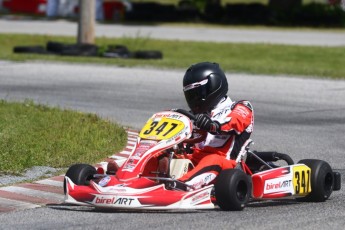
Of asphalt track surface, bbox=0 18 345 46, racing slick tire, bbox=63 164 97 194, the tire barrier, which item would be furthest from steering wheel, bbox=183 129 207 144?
asphalt track surface, bbox=0 18 345 46

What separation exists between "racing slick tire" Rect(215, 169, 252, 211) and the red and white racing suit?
→ 0.74ft

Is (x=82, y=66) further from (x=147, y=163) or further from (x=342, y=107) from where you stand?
(x=147, y=163)

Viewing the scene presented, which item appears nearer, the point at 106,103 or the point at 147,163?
the point at 147,163

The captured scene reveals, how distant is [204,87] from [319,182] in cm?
108

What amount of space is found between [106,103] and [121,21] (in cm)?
1993

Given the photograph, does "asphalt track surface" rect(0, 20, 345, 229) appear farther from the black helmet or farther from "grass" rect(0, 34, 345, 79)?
"grass" rect(0, 34, 345, 79)

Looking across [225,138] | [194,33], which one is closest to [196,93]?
[225,138]

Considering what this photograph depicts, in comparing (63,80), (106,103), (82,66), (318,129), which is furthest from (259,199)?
(82,66)

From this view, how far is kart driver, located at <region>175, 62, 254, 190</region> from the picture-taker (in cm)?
730

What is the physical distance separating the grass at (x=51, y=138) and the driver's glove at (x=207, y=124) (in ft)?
6.28

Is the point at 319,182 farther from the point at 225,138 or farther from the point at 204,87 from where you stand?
the point at 204,87

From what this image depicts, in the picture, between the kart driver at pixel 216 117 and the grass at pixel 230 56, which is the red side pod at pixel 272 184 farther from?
the grass at pixel 230 56

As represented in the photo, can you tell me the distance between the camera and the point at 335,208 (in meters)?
7.23

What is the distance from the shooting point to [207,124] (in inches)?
285
